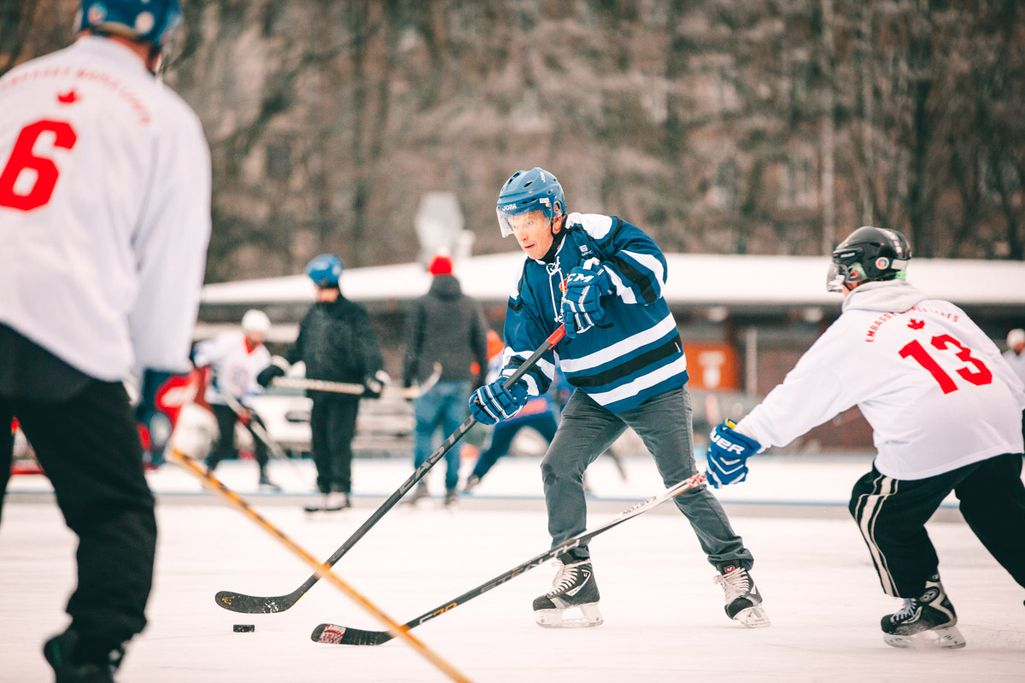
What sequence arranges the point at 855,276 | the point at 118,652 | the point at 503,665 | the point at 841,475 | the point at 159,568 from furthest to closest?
the point at 841,475 → the point at 159,568 → the point at 855,276 → the point at 503,665 → the point at 118,652

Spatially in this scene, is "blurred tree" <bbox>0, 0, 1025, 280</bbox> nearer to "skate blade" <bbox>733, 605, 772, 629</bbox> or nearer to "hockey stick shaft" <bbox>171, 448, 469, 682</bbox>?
"skate blade" <bbox>733, 605, 772, 629</bbox>

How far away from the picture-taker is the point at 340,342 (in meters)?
9.74

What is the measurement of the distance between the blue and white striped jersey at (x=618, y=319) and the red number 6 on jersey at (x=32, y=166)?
7.77ft

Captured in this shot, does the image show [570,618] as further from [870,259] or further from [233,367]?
[233,367]

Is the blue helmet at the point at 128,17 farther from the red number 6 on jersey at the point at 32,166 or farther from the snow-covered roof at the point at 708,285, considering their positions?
the snow-covered roof at the point at 708,285

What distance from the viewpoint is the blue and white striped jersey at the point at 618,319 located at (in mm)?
4898

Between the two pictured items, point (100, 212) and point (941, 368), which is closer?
point (100, 212)

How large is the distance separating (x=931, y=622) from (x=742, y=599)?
0.66m

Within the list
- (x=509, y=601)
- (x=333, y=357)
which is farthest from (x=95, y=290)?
(x=333, y=357)

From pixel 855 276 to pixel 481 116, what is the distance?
21319 millimetres

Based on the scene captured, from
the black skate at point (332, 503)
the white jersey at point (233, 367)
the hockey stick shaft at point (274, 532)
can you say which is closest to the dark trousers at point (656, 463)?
the hockey stick shaft at point (274, 532)

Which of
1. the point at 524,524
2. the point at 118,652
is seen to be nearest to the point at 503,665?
the point at 118,652

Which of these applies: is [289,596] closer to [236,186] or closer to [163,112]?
[163,112]

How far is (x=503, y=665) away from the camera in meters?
4.07
